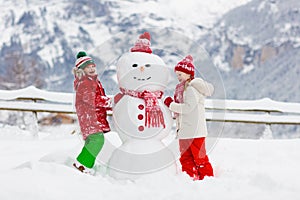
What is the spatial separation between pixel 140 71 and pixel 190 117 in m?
0.62

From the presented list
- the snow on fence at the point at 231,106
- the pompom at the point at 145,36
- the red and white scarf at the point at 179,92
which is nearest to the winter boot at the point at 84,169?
the red and white scarf at the point at 179,92

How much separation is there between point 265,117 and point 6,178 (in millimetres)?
5121

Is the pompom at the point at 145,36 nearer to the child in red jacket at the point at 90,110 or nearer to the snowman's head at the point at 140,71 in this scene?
the snowman's head at the point at 140,71

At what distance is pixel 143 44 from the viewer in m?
3.94

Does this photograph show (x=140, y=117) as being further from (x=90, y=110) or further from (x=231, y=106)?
(x=231, y=106)

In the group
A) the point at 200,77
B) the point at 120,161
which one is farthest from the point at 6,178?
the point at 200,77

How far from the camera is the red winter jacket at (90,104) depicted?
3.89 m

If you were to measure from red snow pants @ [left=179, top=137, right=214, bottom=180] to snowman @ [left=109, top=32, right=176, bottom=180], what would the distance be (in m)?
0.17

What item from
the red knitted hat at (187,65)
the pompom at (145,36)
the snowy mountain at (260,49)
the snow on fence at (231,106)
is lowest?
the snowy mountain at (260,49)

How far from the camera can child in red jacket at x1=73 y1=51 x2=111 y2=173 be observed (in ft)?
12.8

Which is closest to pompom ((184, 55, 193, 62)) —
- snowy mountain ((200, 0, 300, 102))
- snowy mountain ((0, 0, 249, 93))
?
snowy mountain ((200, 0, 300, 102))

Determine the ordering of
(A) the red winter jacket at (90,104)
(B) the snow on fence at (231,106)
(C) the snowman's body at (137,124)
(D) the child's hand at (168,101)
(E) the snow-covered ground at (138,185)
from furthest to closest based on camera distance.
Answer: (B) the snow on fence at (231,106), (D) the child's hand at (168,101), (A) the red winter jacket at (90,104), (C) the snowman's body at (137,124), (E) the snow-covered ground at (138,185)

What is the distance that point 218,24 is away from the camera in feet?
424

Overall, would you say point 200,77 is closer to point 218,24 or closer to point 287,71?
point 287,71
